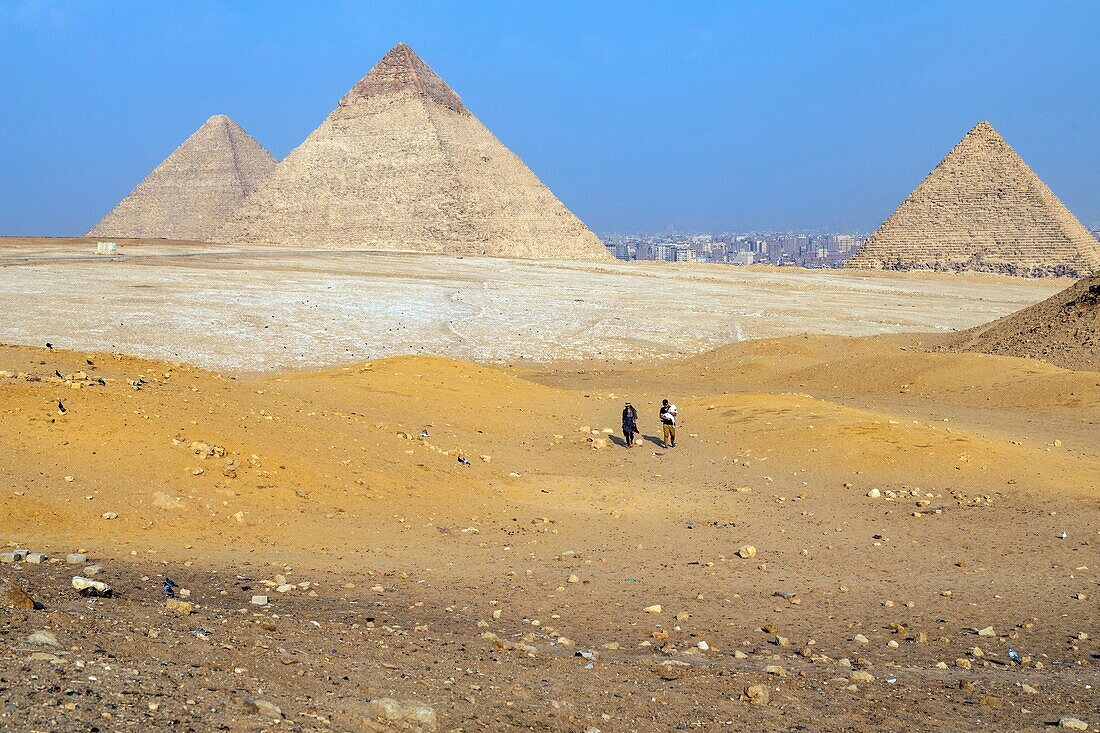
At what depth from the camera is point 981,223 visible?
8312 cm

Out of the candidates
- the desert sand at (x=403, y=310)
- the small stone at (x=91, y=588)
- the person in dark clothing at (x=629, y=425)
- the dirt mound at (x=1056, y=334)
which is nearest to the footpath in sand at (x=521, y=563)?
the small stone at (x=91, y=588)

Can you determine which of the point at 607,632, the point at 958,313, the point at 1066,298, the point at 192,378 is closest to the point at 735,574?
the point at 607,632

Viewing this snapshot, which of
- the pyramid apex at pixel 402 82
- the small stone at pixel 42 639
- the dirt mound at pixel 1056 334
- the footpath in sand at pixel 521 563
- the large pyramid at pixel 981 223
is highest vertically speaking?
the pyramid apex at pixel 402 82

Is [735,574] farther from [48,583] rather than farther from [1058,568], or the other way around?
[48,583]

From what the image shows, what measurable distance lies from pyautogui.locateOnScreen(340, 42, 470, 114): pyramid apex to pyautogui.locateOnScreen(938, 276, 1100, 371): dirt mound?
9681cm

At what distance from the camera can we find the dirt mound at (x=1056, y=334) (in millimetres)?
18781

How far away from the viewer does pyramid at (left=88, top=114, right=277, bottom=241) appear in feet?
414

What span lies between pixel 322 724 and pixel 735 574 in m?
3.67

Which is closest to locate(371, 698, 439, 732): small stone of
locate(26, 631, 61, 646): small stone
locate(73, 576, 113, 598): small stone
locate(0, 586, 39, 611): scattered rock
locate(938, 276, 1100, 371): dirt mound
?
locate(26, 631, 61, 646): small stone

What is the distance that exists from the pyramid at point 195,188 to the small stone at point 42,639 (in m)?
125

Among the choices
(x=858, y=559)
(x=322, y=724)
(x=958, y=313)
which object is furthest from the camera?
(x=958, y=313)

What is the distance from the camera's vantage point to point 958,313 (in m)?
36.1

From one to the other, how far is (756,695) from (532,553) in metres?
2.77

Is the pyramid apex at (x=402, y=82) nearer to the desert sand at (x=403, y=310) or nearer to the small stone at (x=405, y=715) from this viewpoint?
the desert sand at (x=403, y=310)
